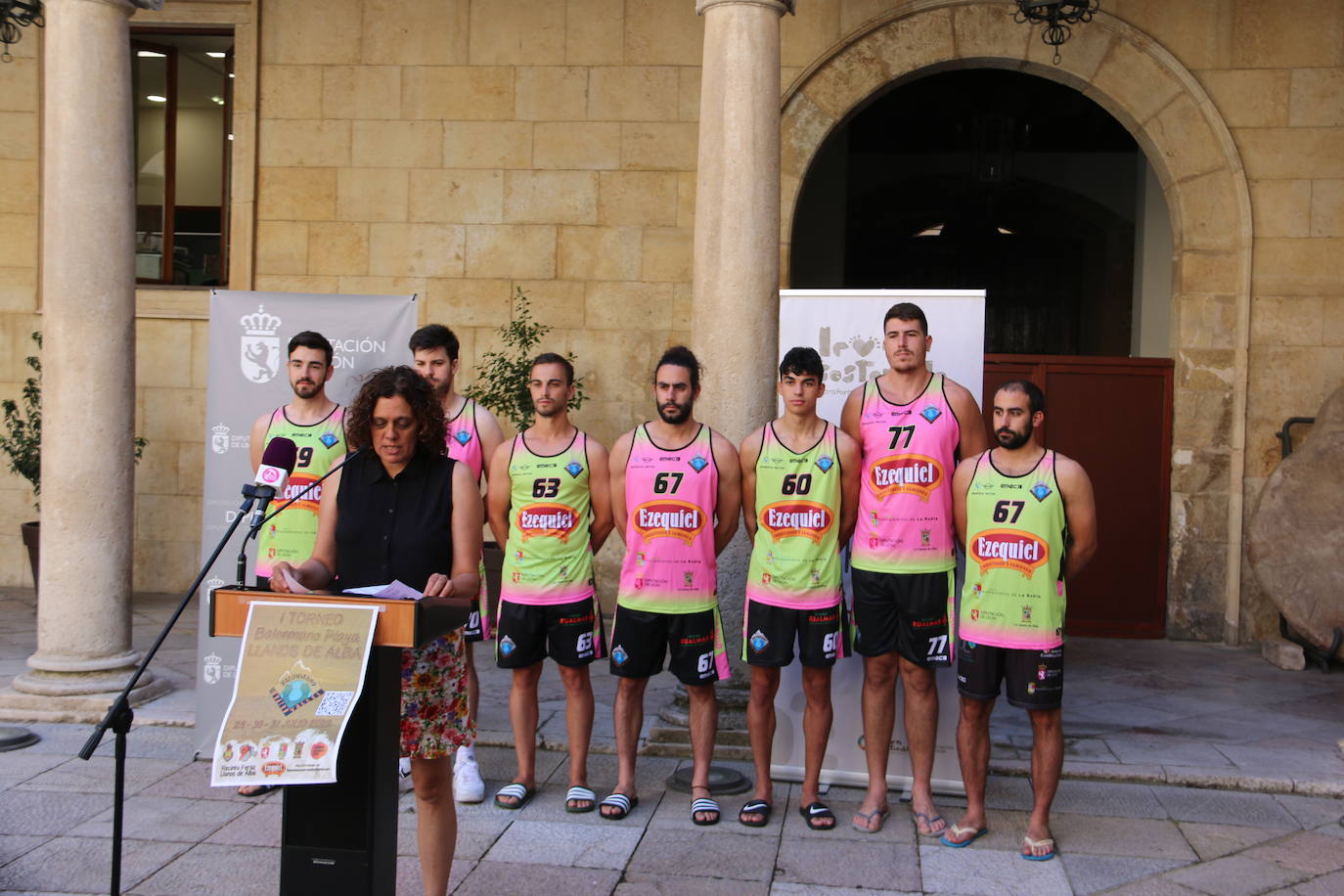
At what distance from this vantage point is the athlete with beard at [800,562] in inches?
203

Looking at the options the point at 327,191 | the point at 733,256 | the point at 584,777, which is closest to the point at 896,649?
the point at 584,777

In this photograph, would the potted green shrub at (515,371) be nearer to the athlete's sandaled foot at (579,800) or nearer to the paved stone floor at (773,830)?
the paved stone floor at (773,830)

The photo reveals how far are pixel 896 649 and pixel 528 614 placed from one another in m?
1.51

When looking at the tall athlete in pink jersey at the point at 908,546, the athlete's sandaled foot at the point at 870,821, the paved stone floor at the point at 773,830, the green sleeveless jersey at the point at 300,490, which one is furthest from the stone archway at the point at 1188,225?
the green sleeveless jersey at the point at 300,490

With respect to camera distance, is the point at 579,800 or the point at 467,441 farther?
the point at 467,441

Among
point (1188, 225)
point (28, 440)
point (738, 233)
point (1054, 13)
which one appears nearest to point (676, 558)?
point (738, 233)

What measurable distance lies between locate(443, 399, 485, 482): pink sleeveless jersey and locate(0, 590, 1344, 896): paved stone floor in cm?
142

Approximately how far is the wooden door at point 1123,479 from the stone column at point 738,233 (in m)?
3.85

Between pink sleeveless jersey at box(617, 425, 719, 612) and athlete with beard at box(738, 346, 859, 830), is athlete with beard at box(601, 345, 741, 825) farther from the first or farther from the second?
athlete with beard at box(738, 346, 859, 830)

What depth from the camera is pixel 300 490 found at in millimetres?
5438

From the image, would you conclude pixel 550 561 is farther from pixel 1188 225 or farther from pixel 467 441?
pixel 1188 225

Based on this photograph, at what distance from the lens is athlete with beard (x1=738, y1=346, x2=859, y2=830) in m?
5.17

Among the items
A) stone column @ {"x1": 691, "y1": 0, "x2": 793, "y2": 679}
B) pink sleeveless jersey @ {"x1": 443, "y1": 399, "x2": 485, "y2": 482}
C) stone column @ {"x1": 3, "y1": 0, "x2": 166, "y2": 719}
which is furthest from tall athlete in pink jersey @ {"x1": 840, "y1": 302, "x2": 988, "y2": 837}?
stone column @ {"x1": 3, "y1": 0, "x2": 166, "y2": 719}

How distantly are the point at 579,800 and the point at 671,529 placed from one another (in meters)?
1.18
